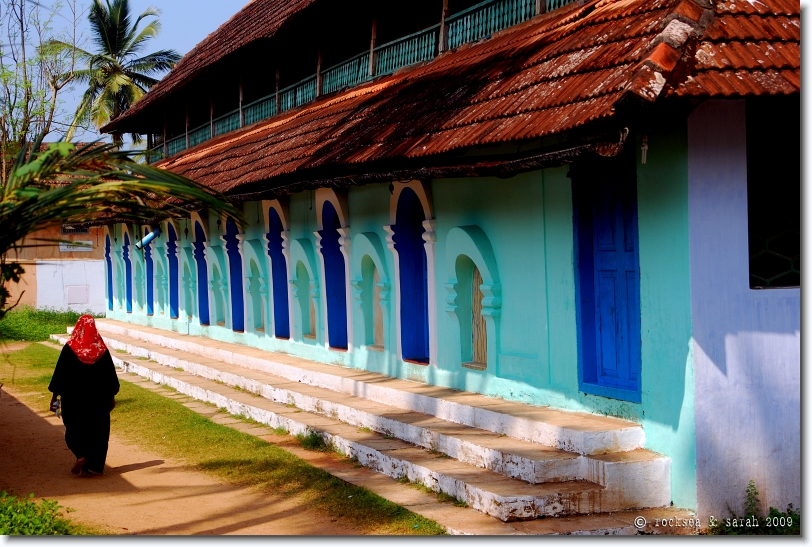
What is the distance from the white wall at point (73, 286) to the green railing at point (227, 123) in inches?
592

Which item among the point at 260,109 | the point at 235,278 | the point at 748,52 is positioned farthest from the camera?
the point at 260,109

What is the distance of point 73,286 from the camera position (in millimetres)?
33312

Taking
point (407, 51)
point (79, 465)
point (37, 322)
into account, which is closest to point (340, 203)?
point (407, 51)

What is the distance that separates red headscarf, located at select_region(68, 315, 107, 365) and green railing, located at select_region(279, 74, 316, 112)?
21.7 ft

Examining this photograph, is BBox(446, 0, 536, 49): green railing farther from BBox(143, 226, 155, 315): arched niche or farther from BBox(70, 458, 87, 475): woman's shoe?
BBox(143, 226, 155, 315): arched niche

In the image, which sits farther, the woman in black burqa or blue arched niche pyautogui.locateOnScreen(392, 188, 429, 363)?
blue arched niche pyautogui.locateOnScreen(392, 188, 429, 363)

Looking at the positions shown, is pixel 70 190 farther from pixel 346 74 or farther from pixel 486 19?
pixel 346 74

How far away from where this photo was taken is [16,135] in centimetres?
1775

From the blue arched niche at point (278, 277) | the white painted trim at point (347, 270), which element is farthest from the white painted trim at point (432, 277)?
the blue arched niche at point (278, 277)

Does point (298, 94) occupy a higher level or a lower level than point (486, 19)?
higher

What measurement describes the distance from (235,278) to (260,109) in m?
3.18

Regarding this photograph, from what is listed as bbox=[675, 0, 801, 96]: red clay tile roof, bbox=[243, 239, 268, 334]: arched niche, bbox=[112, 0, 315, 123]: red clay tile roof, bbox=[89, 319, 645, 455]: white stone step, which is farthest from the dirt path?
bbox=[112, 0, 315, 123]: red clay tile roof

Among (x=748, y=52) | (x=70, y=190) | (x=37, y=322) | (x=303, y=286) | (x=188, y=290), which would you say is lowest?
(x=37, y=322)

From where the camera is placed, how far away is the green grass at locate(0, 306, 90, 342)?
87.6ft
